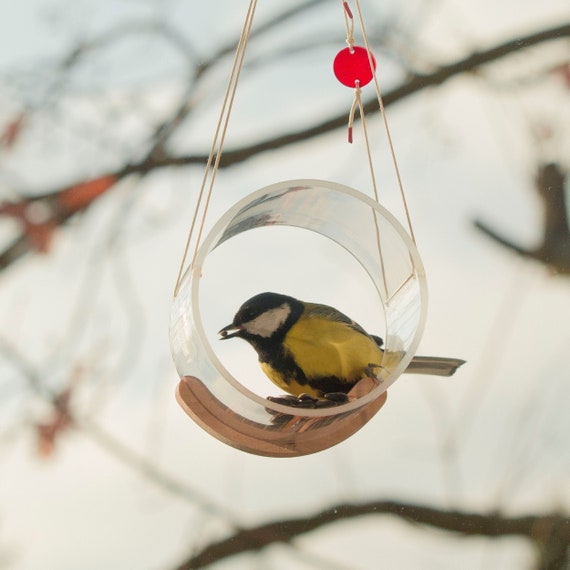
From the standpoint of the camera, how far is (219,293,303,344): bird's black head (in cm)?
98

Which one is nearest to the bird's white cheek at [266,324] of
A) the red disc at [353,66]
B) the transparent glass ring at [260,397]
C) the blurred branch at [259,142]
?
the transparent glass ring at [260,397]

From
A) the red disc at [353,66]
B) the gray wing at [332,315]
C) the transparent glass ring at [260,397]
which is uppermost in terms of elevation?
the red disc at [353,66]

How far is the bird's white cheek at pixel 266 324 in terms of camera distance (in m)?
0.98

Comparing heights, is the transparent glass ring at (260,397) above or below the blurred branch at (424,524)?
below

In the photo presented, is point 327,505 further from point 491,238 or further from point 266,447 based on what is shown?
point 266,447

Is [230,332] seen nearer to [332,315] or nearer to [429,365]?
[332,315]

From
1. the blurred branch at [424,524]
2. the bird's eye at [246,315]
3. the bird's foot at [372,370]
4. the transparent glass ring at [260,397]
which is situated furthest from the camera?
the blurred branch at [424,524]

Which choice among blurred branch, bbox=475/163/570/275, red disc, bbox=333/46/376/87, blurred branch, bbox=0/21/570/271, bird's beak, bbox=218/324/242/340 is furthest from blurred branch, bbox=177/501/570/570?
red disc, bbox=333/46/376/87

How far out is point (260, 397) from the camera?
0.75m

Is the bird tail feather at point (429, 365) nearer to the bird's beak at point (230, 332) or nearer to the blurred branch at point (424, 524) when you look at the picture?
the bird's beak at point (230, 332)

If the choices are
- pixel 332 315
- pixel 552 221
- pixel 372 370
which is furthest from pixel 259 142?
pixel 372 370

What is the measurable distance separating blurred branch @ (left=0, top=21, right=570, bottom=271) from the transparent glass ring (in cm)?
84

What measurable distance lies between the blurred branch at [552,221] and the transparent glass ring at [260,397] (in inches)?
34.7

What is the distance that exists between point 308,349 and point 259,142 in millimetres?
891
